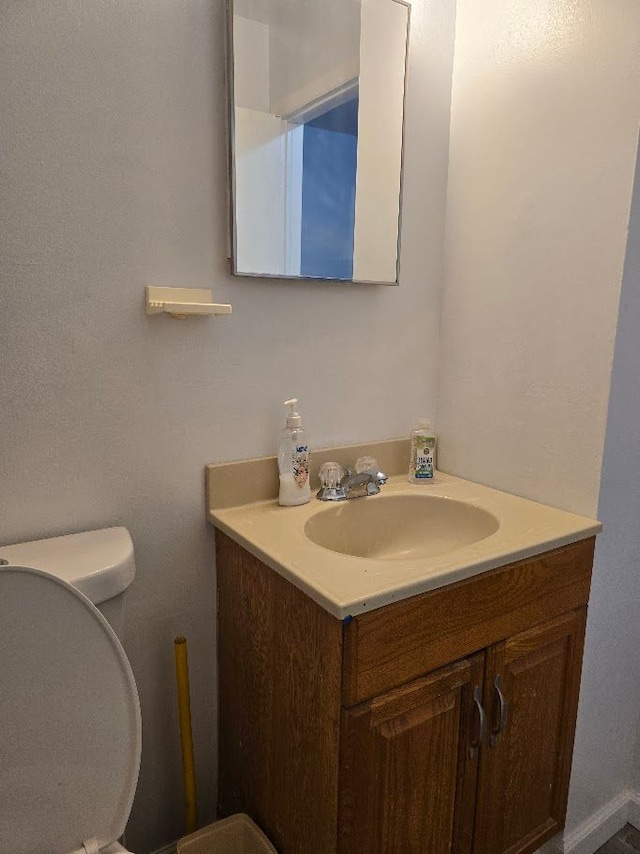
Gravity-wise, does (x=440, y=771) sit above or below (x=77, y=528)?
Answer: below

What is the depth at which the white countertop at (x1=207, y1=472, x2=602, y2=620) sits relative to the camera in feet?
2.98

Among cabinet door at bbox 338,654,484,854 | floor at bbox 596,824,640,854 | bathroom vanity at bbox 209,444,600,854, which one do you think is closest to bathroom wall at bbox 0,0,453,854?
bathroom vanity at bbox 209,444,600,854

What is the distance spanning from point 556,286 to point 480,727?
3.06ft

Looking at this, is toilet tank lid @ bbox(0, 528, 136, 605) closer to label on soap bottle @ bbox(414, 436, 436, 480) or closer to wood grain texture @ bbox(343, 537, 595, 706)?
wood grain texture @ bbox(343, 537, 595, 706)

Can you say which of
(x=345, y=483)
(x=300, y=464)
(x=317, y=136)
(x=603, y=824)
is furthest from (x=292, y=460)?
(x=603, y=824)

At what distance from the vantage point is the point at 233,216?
3.85ft

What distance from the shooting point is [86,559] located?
3.22 feet

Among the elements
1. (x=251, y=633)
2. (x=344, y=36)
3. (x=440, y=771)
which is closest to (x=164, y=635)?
(x=251, y=633)

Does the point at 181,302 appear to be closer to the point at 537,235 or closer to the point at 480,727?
the point at 537,235

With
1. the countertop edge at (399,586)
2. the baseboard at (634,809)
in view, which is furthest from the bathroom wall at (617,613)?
the countertop edge at (399,586)

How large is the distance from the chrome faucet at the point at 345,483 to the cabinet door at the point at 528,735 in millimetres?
447

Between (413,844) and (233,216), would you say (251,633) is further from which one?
(233,216)

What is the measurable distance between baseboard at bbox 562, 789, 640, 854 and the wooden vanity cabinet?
11 centimetres

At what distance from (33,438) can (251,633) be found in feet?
1.87
